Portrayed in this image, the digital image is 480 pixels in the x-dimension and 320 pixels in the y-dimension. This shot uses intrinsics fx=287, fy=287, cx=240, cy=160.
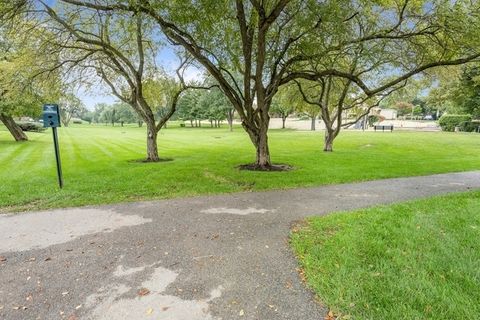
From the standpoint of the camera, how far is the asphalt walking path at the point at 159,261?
2795 mm

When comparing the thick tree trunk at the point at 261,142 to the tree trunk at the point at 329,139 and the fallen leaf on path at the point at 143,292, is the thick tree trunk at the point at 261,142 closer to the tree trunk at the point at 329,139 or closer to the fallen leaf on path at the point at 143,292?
the tree trunk at the point at 329,139

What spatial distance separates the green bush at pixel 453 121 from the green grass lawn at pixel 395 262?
36563 millimetres

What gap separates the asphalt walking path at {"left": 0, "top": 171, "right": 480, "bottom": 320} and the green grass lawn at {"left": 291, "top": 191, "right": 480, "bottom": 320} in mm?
312

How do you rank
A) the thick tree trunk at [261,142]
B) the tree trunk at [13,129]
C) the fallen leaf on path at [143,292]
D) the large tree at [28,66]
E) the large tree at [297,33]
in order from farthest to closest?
the tree trunk at [13,129], the thick tree trunk at [261,142], the large tree at [28,66], the large tree at [297,33], the fallen leaf on path at [143,292]

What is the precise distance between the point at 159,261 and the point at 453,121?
4179 cm

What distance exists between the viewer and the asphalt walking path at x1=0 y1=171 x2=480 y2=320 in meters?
2.79

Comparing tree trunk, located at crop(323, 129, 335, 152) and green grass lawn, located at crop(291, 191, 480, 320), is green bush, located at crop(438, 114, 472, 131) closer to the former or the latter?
tree trunk, located at crop(323, 129, 335, 152)

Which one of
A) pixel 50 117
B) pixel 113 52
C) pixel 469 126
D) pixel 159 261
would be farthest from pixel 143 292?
pixel 469 126

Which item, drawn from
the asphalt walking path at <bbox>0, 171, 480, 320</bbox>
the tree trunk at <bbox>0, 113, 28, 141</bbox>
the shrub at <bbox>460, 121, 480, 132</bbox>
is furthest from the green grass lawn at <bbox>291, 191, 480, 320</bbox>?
the shrub at <bbox>460, 121, 480, 132</bbox>

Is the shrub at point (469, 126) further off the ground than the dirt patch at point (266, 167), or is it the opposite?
the shrub at point (469, 126)

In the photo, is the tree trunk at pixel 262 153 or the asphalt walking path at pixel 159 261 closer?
the asphalt walking path at pixel 159 261

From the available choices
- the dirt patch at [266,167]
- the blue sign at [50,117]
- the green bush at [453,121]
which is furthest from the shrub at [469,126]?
the blue sign at [50,117]

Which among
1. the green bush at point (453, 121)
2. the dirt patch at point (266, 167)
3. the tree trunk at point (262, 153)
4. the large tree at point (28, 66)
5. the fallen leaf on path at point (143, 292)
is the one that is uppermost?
the large tree at point (28, 66)

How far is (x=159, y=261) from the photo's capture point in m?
3.71
